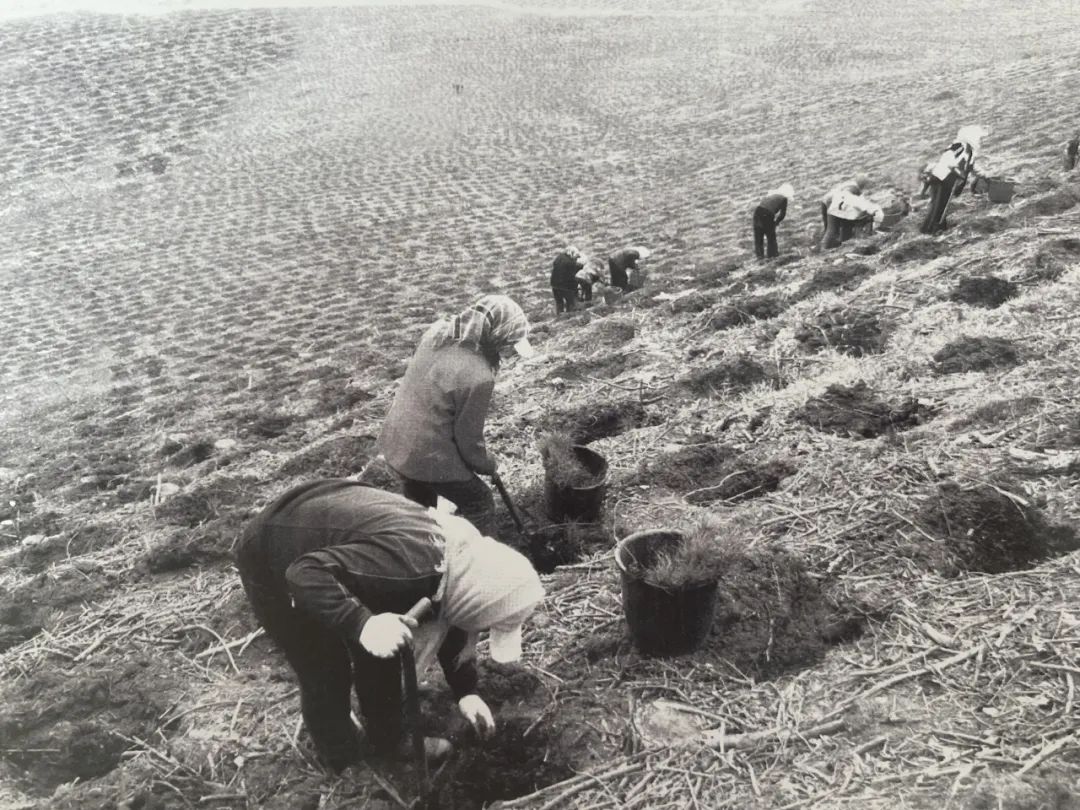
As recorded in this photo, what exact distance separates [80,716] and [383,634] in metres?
2.03

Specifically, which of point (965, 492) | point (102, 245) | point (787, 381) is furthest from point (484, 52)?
point (965, 492)

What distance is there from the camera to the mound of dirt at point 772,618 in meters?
2.90

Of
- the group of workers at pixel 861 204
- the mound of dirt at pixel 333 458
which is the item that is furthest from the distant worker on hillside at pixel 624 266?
the mound of dirt at pixel 333 458

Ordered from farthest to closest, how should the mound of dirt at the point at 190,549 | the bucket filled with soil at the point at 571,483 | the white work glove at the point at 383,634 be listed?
the mound of dirt at the point at 190,549
the bucket filled with soil at the point at 571,483
the white work glove at the point at 383,634

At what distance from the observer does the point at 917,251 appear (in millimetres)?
6949

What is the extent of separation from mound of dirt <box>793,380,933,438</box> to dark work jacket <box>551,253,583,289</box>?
401cm

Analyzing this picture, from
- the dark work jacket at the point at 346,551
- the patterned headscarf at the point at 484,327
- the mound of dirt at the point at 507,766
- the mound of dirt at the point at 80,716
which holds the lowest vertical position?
the mound of dirt at the point at 80,716

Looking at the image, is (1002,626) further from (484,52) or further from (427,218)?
(484,52)

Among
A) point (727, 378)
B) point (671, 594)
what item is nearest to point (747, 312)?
point (727, 378)

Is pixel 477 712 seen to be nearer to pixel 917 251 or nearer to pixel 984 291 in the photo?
pixel 984 291

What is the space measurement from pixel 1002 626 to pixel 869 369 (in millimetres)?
2495

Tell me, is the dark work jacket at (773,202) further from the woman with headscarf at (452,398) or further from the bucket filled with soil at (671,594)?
the bucket filled with soil at (671,594)

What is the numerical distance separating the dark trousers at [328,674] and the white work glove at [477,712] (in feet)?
0.75

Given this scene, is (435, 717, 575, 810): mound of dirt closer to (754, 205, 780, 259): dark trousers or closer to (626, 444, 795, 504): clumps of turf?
(626, 444, 795, 504): clumps of turf
